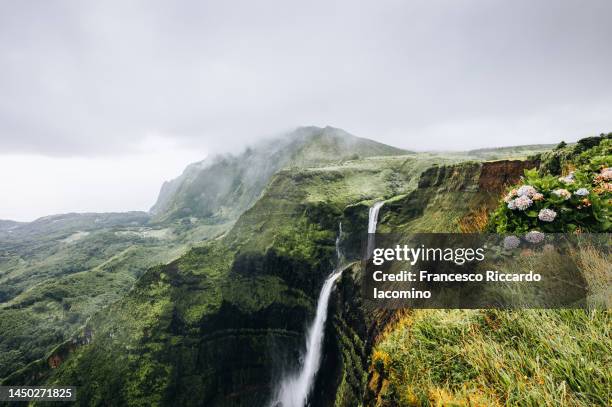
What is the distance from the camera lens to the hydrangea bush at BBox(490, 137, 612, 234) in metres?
6.90

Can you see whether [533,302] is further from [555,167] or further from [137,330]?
[137,330]

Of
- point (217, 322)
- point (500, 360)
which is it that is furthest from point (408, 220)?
point (217, 322)

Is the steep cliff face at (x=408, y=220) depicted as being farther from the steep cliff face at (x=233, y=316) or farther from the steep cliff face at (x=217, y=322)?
the steep cliff face at (x=217, y=322)

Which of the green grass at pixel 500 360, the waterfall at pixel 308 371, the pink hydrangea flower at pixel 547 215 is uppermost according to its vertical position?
the pink hydrangea flower at pixel 547 215

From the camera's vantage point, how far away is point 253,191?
642ft

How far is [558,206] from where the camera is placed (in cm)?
718

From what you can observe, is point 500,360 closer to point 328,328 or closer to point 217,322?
point 328,328

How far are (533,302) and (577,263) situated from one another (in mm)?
1330

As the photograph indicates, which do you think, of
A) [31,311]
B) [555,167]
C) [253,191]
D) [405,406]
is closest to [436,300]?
[405,406]

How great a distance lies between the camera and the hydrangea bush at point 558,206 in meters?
6.90

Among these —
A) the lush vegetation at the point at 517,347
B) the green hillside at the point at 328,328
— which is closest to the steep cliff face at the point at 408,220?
the green hillside at the point at 328,328

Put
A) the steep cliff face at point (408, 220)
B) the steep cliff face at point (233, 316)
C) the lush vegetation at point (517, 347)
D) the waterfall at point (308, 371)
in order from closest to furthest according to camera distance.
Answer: the lush vegetation at point (517, 347) < the steep cliff face at point (408, 220) < the waterfall at point (308, 371) < the steep cliff face at point (233, 316)

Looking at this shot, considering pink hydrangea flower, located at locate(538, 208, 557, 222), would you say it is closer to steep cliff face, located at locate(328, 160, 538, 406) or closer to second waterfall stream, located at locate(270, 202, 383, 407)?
steep cliff face, located at locate(328, 160, 538, 406)

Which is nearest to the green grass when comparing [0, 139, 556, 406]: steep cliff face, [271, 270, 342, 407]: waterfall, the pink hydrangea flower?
the pink hydrangea flower
